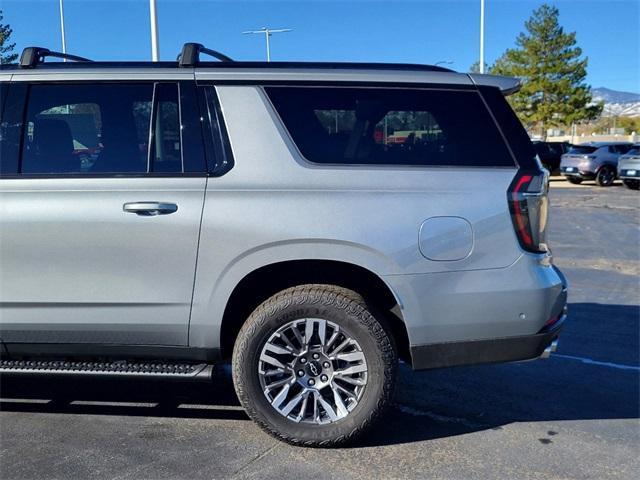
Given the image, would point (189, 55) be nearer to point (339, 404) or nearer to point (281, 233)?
point (281, 233)

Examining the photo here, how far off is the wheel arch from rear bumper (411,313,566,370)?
0.60 ft

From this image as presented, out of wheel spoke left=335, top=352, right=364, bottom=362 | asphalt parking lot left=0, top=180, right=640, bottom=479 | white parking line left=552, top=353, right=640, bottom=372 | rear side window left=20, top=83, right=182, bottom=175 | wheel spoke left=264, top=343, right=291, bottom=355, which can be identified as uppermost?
rear side window left=20, top=83, right=182, bottom=175

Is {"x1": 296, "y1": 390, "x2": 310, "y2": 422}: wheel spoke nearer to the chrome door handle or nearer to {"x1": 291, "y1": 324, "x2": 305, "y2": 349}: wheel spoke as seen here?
{"x1": 291, "y1": 324, "x2": 305, "y2": 349}: wheel spoke

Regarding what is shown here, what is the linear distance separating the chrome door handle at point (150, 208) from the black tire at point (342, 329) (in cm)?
73

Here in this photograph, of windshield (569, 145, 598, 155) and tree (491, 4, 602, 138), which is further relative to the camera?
tree (491, 4, 602, 138)

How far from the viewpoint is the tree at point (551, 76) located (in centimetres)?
4050

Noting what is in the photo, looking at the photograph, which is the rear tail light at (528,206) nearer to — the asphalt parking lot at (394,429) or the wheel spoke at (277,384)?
the asphalt parking lot at (394,429)

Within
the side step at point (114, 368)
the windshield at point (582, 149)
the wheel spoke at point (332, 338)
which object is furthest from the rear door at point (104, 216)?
the windshield at point (582, 149)

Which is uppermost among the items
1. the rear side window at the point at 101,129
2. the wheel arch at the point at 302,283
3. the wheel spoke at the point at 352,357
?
the rear side window at the point at 101,129

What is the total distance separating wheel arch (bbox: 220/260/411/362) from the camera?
3732mm

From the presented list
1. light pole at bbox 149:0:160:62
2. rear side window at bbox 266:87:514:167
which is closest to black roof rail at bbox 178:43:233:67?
rear side window at bbox 266:87:514:167

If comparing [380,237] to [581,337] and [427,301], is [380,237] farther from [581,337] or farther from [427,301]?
[581,337]

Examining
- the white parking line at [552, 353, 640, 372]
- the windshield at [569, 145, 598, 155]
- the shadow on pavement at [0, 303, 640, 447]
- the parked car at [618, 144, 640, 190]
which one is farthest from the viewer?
the windshield at [569, 145, 598, 155]

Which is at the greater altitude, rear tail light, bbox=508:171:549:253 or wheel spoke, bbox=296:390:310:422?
rear tail light, bbox=508:171:549:253
